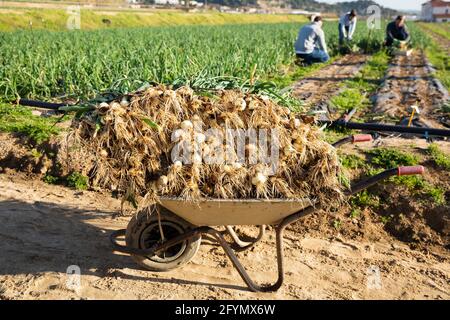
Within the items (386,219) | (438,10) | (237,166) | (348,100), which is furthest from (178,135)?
(438,10)

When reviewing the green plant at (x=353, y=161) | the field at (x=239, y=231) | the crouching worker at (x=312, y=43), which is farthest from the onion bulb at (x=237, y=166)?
the crouching worker at (x=312, y=43)

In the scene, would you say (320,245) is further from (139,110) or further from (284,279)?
(139,110)

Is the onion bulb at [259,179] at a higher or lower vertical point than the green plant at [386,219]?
higher

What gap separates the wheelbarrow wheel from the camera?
3.02 meters

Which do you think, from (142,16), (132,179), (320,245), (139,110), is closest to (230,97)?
(139,110)

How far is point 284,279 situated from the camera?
3.09m

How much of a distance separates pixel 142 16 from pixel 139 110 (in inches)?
1437

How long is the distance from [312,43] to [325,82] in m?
2.05

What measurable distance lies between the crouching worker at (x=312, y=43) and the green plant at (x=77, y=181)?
7698 mm

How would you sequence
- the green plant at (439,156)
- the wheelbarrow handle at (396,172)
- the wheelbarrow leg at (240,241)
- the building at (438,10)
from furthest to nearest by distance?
the building at (438,10)
the green plant at (439,156)
the wheelbarrow leg at (240,241)
the wheelbarrow handle at (396,172)

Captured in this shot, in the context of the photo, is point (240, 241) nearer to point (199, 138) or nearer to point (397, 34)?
point (199, 138)

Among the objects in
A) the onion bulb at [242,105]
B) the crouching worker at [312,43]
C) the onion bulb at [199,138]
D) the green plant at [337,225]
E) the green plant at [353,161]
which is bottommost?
the green plant at [337,225]

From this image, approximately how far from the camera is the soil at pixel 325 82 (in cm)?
766

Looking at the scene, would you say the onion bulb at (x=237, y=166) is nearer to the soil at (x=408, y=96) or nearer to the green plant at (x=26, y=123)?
the green plant at (x=26, y=123)
